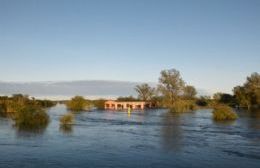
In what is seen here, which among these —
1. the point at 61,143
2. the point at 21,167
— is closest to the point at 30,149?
the point at 61,143

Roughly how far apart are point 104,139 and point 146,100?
127 meters

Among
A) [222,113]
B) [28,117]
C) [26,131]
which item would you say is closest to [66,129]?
[26,131]

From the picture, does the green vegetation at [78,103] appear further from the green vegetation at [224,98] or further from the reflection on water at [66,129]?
the reflection on water at [66,129]

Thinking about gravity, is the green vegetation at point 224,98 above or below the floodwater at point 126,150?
above

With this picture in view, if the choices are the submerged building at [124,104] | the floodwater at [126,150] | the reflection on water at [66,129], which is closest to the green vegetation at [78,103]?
the submerged building at [124,104]

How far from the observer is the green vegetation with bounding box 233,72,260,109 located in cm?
13025

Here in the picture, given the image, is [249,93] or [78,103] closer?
[78,103]

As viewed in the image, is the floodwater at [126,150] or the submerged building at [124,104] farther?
the submerged building at [124,104]

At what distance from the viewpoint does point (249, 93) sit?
432ft

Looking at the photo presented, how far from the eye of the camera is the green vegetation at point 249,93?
13025 cm

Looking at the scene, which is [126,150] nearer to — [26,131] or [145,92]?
[26,131]

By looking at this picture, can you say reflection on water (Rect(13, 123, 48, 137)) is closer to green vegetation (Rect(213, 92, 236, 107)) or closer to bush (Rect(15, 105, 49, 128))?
bush (Rect(15, 105, 49, 128))

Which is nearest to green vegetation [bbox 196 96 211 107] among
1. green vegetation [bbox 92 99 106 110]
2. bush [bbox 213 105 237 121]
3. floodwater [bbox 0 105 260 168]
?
green vegetation [bbox 92 99 106 110]

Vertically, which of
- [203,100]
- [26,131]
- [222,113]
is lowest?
[26,131]
